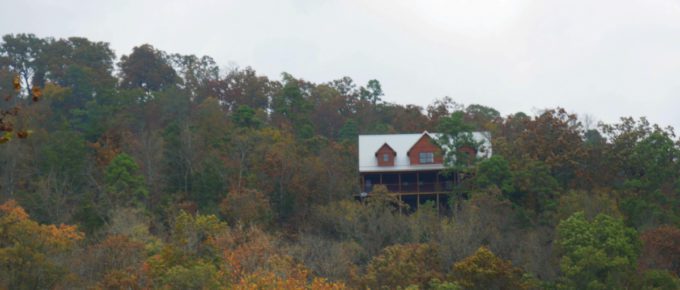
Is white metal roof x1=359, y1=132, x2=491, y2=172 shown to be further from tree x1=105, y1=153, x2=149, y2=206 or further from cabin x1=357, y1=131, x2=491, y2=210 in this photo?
tree x1=105, y1=153, x2=149, y2=206

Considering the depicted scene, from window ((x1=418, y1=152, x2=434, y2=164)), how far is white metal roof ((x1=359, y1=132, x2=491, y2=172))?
281mm

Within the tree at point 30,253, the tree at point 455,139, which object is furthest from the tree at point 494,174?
the tree at point 30,253

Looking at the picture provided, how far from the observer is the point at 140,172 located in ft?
177

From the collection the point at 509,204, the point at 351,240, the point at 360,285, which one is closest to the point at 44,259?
the point at 360,285

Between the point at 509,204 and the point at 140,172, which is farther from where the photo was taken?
the point at 140,172

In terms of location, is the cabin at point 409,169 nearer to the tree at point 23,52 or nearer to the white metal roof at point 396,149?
the white metal roof at point 396,149

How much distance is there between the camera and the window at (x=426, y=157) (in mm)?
57688

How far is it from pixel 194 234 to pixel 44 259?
5.89 metres

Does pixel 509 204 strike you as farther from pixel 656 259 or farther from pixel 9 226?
pixel 9 226

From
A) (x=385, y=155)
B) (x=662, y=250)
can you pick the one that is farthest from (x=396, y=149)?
(x=662, y=250)

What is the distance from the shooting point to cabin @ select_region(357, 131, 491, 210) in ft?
187

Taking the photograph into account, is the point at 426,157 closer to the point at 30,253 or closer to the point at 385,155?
the point at 385,155

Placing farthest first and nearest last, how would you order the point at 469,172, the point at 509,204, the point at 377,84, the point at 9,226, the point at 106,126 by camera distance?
the point at 377,84 < the point at 106,126 < the point at 469,172 < the point at 509,204 < the point at 9,226

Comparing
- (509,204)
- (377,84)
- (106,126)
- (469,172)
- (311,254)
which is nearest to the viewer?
(311,254)
